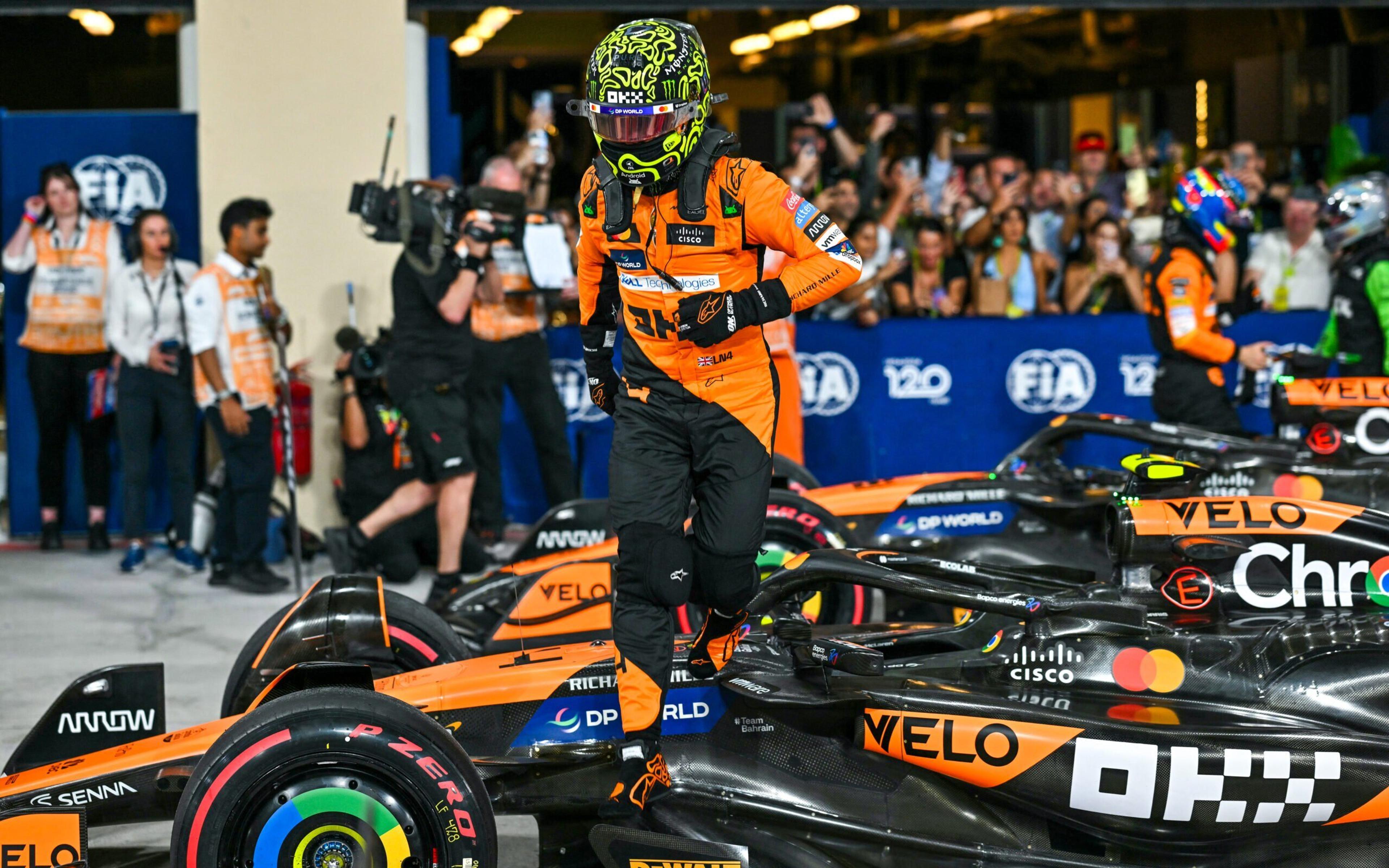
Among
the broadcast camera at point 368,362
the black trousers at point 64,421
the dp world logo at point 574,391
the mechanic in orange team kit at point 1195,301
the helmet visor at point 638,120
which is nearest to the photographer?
the helmet visor at point 638,120

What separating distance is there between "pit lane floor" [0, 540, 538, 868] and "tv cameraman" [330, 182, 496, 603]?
0.38 m

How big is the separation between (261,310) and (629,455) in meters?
4.29

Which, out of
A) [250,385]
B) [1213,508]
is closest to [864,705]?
[1213,508]

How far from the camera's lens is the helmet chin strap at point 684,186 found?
3604mm

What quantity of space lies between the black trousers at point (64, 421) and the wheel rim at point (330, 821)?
18.8 feet

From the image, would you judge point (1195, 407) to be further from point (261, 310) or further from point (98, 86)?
point (98, 86)

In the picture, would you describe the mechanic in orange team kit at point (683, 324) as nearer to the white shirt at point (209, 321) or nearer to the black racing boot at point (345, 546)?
the black racing boot at point (345, 546)

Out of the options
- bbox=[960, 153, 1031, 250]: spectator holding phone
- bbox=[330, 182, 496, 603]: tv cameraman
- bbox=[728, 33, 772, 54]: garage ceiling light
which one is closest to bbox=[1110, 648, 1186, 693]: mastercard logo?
bbox=[330, 182, 496, 603]: tv cameraman

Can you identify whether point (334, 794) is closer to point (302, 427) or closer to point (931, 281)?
point (302, 427)

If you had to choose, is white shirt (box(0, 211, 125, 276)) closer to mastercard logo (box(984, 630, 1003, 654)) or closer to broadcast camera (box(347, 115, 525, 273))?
broadcast camera (box(347, 115, 525, 273))

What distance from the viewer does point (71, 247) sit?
805 centimetres

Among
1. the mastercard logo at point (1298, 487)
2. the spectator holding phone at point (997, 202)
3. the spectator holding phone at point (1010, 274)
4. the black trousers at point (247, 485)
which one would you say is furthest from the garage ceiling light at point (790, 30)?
the mastercard logo at point (1298, 487)

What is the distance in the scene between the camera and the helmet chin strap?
3.60m

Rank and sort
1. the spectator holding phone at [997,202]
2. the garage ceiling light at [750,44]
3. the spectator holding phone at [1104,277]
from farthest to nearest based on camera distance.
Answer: the garage ceiling light at [750,44], the spectator holding phone at [997,202], the spectator holding phone at [1104,277]
